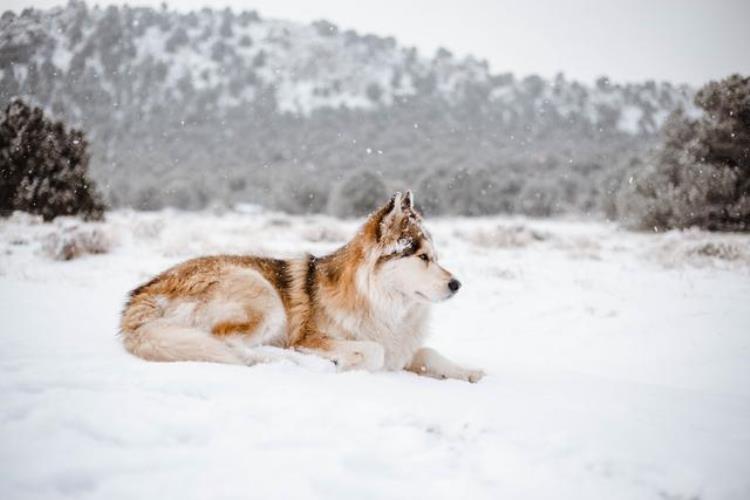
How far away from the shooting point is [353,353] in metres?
3.95

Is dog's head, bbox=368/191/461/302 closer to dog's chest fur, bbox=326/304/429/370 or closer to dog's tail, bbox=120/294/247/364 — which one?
dog's chest fur, bbox=326/304/429/370

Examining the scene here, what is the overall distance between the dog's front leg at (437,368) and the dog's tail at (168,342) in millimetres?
1668

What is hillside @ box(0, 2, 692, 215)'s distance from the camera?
2481 centimetres

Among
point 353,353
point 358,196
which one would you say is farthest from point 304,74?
point 353,353

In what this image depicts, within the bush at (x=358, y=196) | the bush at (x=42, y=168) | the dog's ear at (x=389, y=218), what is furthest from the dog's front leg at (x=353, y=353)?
the bush at (x=358, y=196)

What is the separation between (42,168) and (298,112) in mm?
44853

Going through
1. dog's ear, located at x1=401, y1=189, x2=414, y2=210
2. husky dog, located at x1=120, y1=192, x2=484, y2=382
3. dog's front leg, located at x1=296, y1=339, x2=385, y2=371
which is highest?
dog's ear, located at x1=401, y1=189, x2=414, y2=210

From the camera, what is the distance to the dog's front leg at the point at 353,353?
3912 mm

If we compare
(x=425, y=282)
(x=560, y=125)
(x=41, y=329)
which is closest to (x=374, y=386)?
(x=425, y=282)

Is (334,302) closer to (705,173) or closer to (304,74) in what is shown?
(705,173)

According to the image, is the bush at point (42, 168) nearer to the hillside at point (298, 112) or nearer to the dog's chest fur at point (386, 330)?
the hillside at point (298, 112)

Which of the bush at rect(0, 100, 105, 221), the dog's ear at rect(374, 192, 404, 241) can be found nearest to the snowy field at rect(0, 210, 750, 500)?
the dog's ear at rect(374, 192, 404, 241)

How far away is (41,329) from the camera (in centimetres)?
461

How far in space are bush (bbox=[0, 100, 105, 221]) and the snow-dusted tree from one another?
20.2 m
